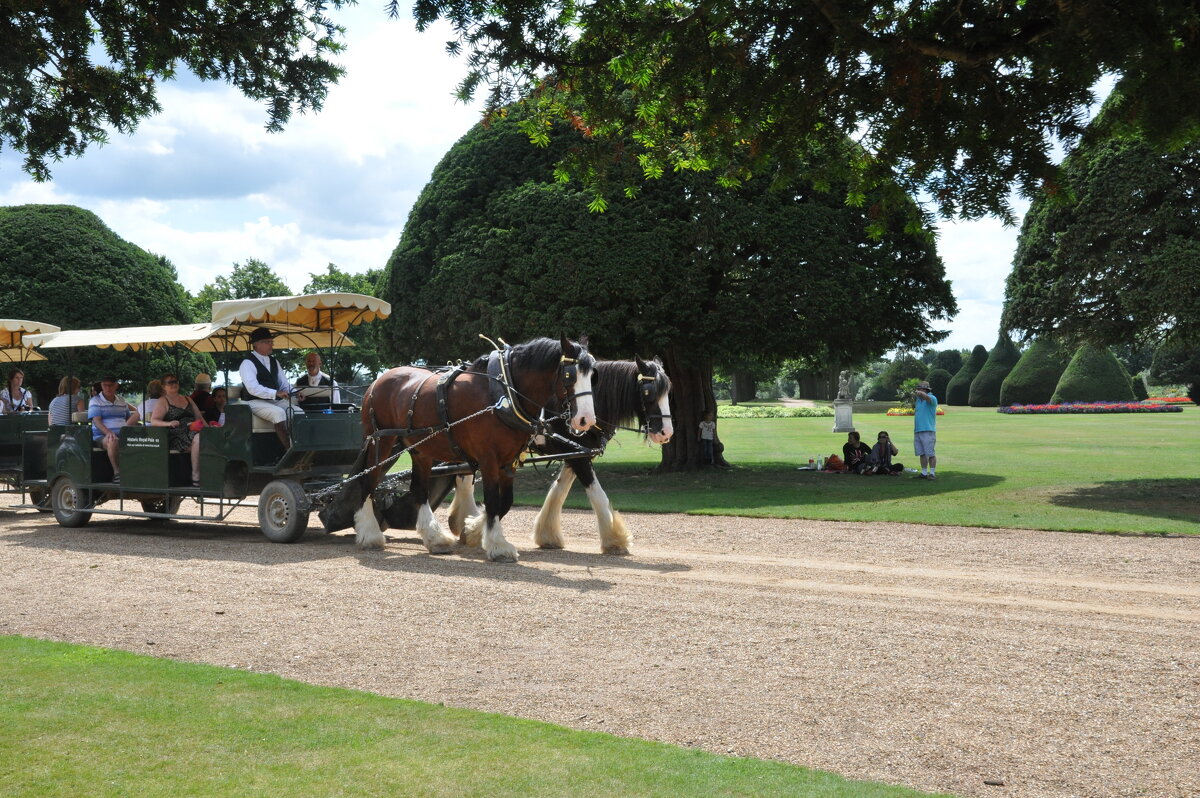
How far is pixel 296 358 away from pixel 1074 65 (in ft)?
198

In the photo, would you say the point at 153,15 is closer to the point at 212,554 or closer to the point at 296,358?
the point at 212,554

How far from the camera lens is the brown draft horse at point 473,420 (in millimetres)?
10445

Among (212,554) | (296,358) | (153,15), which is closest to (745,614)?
(153,15)

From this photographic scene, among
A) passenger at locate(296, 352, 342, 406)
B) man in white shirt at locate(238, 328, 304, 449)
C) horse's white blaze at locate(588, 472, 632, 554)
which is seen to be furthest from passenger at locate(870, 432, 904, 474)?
man in white shirt at locate(238, 328, 304, 449)

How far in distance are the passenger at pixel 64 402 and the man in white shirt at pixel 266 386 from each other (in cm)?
380

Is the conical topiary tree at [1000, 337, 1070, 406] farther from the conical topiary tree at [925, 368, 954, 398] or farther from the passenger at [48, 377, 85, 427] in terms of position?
the passenger at [48, 377, 85, 427]

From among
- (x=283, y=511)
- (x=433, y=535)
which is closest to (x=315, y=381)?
(x=283, y=511)

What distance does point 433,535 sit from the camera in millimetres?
11375

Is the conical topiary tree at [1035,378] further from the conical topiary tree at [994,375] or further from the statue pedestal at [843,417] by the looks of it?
the statue pedestal at [843,417]

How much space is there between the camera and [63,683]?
5.87 meters

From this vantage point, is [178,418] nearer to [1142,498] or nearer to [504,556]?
[504,556]

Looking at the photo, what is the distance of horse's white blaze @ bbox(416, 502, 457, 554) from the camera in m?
11.4

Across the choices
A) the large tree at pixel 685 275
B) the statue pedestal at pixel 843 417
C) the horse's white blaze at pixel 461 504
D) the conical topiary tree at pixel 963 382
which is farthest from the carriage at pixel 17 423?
the conical topiary tree at pixel 963 382

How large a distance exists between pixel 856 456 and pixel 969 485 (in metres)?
3.52
